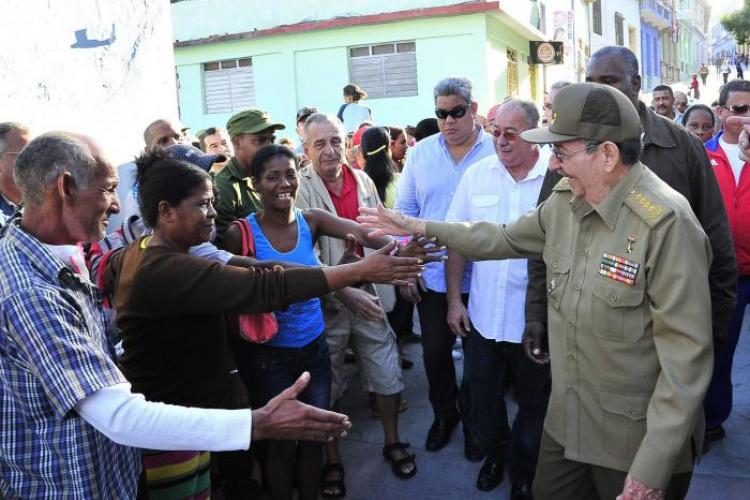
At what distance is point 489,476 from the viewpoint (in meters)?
4.14

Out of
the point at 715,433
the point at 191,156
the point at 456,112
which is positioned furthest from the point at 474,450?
the point at 191,156

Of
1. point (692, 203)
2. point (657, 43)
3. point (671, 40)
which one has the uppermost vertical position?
point (671, 40)

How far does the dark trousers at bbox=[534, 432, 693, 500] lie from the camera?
8.30 ft

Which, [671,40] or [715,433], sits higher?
[671,40]

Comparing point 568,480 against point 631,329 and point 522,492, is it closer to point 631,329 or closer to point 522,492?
point 631,329

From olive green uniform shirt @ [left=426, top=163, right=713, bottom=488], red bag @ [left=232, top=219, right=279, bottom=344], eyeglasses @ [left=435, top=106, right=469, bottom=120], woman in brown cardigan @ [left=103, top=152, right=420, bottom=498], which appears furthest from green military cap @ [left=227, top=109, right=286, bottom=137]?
olive green uniform shirt @ [left=426, top=163, right=713, bottom=488]

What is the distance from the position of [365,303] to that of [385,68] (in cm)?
1516

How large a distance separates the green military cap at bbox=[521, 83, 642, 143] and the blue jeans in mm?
1751

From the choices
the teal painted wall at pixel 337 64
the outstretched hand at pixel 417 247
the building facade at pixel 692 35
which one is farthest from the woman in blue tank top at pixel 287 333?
the building facade at pixel 692 35

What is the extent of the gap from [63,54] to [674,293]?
178 inches

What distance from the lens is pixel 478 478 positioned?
4.18m

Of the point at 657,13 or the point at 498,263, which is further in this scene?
the point at 657,13

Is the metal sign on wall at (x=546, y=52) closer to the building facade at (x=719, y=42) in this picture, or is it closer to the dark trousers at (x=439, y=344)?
the dark trousers at (x=439, y=344)

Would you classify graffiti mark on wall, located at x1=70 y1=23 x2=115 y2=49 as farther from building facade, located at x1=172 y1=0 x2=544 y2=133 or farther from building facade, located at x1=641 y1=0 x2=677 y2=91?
building facade, located at x1=641 y1=0 x2=677 y2=91
